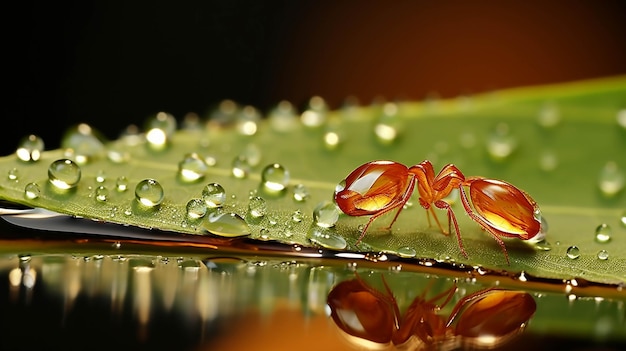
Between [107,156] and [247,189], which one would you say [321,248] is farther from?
[107,156]

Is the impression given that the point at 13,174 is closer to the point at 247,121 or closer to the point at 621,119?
the point at 247,121

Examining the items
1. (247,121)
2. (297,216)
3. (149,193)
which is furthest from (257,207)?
(247,121)

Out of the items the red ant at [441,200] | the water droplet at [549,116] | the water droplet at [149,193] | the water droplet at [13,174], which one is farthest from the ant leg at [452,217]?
the water droplet at [13,174]

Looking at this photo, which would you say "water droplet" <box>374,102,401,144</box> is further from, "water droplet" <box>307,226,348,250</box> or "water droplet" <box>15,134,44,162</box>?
"water droplet" <box>15,134,44,162</box>

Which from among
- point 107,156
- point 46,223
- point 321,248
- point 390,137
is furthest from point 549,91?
point 46,223

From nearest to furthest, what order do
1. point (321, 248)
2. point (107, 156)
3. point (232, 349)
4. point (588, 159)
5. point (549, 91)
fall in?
1. point (232, 349)
2. point (321, 248)
3. point (107, 156)
4. point (588, 159)
5. point (549, 91)

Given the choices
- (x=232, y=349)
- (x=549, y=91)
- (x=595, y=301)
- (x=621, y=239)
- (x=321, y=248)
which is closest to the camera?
(x=232, y=349)
